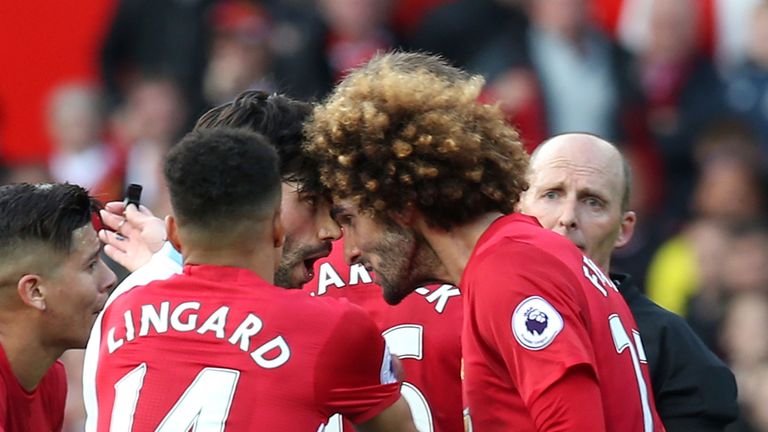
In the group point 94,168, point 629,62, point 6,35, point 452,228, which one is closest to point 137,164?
point 94,168

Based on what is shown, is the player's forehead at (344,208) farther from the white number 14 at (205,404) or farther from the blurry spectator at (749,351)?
the blurry spectator at (749,351)

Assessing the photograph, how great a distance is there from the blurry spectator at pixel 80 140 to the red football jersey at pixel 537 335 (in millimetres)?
6517

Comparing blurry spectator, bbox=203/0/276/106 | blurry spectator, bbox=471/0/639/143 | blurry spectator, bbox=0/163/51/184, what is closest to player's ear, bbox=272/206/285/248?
blurry spectator, bbox=471/0/639/143

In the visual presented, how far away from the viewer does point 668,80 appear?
9.28 meters

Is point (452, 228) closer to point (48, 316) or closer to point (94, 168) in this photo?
point (48, 316)

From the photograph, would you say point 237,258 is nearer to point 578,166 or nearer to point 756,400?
point 578,166

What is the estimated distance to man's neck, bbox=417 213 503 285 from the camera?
12.5 feet

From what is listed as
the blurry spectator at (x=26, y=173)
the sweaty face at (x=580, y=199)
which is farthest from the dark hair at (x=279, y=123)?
the blurry spectator at (x=26, y=173)

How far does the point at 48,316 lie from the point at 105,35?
630 centimetres

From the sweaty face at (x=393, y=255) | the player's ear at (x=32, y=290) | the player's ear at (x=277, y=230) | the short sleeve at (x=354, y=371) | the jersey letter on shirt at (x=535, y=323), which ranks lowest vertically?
the short sleeve at (x=354, y=371)

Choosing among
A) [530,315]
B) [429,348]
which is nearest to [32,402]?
[429,348]

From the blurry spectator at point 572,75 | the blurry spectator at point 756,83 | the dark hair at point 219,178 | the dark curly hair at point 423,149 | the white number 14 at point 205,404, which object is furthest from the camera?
the blurry spectator at point 572,75

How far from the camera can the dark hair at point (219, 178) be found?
3.54 m

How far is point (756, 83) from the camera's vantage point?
29.1ft
